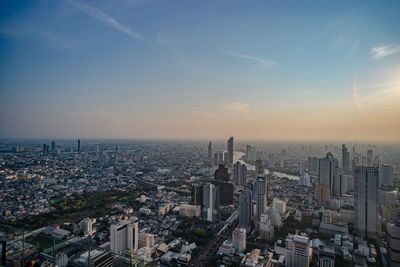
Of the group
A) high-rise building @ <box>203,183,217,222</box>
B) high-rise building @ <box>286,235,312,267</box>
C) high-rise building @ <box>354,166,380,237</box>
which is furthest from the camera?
high-rise building @ <box>203,183,217,222</box>

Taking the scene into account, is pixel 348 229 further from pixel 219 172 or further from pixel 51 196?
pixel 51 196

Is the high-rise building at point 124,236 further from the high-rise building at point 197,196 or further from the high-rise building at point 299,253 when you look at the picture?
the high-rise building at point 197,196

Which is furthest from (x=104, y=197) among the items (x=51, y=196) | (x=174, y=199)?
(x=174, y=199)

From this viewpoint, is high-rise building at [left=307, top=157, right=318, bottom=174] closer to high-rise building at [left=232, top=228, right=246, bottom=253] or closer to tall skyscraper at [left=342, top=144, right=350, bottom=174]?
tall skyscraper at [left=342, top=144, right=350, bottom=174]

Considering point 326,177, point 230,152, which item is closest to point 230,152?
point 230,152

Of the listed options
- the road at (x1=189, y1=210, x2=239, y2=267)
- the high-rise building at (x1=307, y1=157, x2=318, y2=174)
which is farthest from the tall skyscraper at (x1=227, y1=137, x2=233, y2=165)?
the road at (x1=189, y1=210, x2=239, y2=267)
